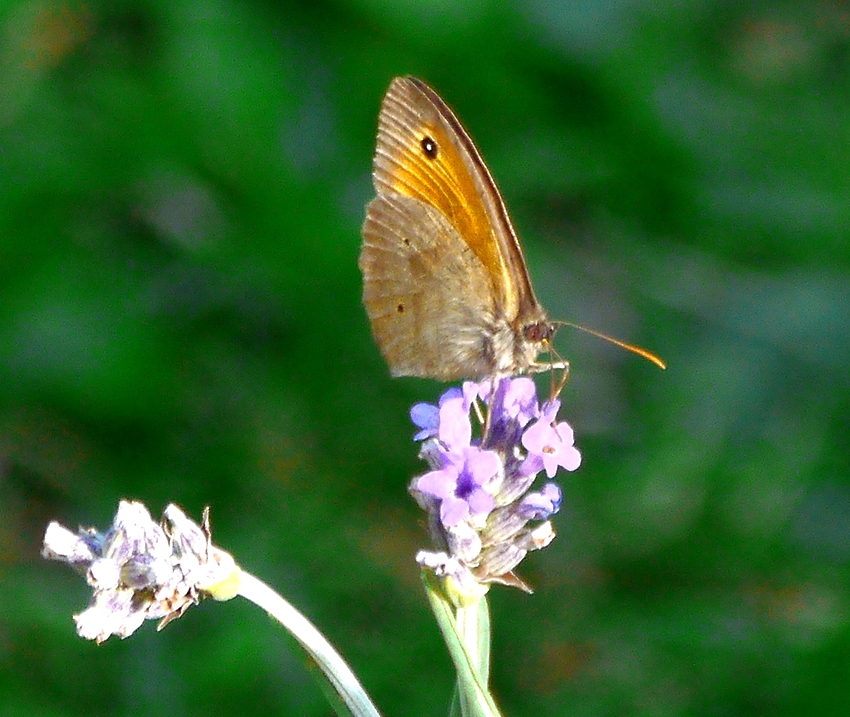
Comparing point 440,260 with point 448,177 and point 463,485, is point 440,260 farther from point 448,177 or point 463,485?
point 463,485

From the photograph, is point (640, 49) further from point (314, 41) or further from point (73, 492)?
→ point (73, 492)

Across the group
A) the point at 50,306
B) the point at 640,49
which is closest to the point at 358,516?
the point at 50,306

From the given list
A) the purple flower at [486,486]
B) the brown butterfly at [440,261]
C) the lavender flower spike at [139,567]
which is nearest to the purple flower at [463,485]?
the purple flower at [486,486]

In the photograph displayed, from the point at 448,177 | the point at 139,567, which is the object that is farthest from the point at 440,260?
the point at 139,567

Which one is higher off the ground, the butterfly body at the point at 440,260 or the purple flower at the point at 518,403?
the butterfly body at the point at 440,260

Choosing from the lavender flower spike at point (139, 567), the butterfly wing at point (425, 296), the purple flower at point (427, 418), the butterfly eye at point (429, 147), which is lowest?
the lavender flower spike at point (139, 567)

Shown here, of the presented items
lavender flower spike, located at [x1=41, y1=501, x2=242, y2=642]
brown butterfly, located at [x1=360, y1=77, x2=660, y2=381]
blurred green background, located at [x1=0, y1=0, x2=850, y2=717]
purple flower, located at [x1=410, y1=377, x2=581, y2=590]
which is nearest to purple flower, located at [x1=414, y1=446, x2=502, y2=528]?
purple flower, located at [x1=410, y1=377, x2=581, y2=590]

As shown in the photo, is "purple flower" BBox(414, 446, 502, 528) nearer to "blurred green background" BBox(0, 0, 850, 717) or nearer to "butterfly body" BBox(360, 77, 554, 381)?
"butterfly body" BBox(360, 77, 554, 381)

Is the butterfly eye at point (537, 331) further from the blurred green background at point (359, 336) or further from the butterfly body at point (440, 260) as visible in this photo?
the blurred green background at point (359, 336)
